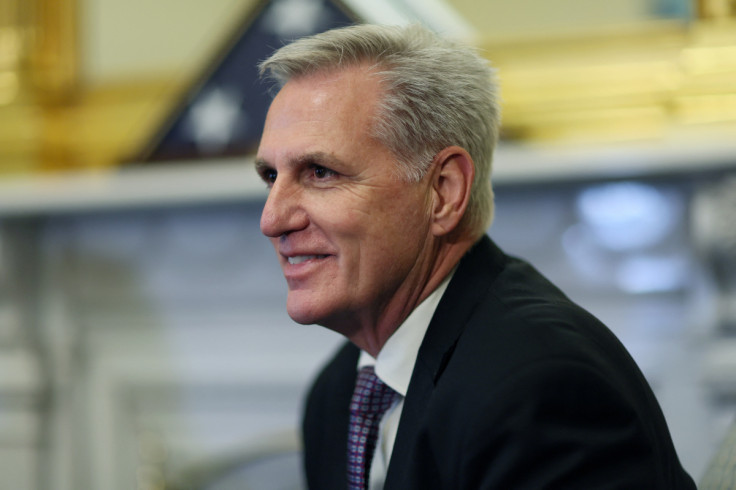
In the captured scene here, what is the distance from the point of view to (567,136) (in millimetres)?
2436

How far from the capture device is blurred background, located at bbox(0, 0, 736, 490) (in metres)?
2.34

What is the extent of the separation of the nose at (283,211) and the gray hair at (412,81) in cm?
18

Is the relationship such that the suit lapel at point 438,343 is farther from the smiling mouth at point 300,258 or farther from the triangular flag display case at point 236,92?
the triangular flag display case at point 236,92

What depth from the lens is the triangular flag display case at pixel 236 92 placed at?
2676 mm

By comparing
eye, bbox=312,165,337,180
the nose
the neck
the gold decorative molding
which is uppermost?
the gold decorative molding

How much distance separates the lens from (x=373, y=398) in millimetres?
1484

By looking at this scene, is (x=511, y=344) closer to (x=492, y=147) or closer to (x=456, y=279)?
(x=456, y=279)

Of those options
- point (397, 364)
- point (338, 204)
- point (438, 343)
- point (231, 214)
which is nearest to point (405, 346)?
point (397, 364)

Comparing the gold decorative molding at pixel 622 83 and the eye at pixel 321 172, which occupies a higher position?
the gold decorative molding at pixel 622 83

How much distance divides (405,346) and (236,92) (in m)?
1.54

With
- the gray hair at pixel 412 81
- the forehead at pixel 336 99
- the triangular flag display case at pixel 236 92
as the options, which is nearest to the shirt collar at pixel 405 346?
the gray hair at pixel 412 81

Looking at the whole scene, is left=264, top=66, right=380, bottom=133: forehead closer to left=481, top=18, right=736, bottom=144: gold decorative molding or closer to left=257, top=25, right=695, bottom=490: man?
left=257, top=25, right=695, bottom=490: man

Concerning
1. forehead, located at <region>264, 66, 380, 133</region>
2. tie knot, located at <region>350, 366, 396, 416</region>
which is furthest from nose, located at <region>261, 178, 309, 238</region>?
tie knot, located at <region>350, 366, 396, 416</region>

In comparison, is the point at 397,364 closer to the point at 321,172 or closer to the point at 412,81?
the point at 321,172
